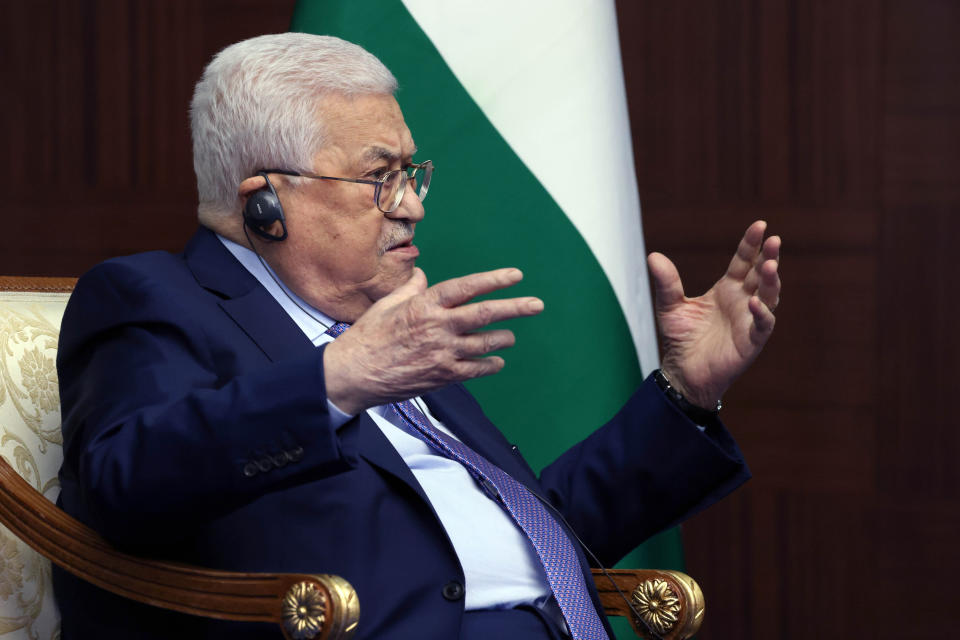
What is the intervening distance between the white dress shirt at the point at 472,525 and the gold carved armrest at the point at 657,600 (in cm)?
16

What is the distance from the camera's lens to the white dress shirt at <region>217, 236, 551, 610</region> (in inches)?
53.1

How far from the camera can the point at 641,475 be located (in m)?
1.62

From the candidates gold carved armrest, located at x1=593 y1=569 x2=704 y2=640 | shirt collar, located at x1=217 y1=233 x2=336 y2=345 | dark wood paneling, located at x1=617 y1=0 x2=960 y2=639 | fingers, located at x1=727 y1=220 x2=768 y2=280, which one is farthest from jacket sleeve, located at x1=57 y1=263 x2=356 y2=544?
dark wood paneling, located at x1=617 y1=0 x2=960 y2=639

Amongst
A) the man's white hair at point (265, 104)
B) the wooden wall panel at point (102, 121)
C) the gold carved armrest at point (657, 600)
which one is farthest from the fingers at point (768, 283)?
the wooden wall panel at point (102, 121)

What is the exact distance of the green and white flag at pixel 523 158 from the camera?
81.7 inches

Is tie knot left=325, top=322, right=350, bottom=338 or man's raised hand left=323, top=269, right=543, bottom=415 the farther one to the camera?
tie knot left=325, top=322, right=350, bottom=338

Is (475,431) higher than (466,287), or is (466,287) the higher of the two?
A: (466,287)

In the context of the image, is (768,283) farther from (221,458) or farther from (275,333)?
(221,458)

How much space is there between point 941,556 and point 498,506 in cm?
150

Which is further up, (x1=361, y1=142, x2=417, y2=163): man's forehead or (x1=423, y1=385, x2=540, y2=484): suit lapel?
(x1=361, y1=142, x2=417, y2=163): man's forehead

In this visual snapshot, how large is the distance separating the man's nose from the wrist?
0.46 metres

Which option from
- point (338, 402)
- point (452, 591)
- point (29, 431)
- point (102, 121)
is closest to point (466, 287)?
point (338, 402)

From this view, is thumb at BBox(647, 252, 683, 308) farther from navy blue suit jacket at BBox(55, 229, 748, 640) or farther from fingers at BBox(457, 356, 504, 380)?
fingers at BBox(457, 356, 504, 380)

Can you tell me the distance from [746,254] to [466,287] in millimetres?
663
